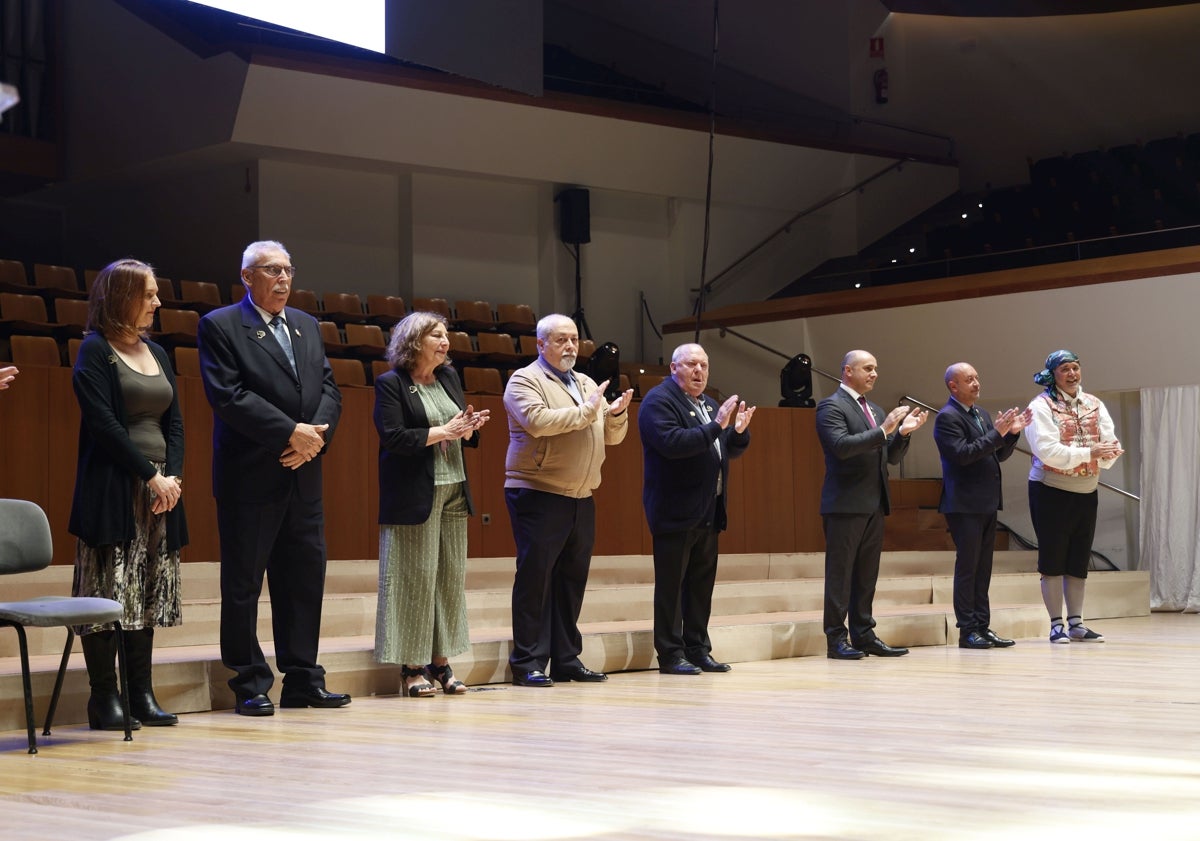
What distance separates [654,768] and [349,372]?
5.86 metres

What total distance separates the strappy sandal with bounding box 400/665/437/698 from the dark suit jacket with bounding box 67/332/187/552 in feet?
3.88

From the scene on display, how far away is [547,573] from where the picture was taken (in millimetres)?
4883

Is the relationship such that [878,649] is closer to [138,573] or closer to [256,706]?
[256,706]

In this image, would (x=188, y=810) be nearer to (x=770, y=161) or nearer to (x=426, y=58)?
(x=426, y=58)

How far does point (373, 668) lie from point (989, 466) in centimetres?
318

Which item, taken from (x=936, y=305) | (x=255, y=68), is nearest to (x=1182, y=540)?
(x=936, y=305)

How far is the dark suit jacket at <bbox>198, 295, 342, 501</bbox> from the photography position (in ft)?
13.2

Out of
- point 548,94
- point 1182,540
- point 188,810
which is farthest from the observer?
point 548,94

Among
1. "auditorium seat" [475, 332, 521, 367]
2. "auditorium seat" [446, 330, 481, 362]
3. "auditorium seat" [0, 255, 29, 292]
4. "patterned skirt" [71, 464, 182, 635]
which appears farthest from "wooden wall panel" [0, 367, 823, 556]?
"auditorium seat" [0, 255, 29, 292]

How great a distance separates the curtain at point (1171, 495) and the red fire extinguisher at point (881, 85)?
18.4 feet

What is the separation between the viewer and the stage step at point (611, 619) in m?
4.14

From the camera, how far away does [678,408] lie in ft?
17.5

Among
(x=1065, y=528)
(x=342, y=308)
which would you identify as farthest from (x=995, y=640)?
(x=342, y=308)

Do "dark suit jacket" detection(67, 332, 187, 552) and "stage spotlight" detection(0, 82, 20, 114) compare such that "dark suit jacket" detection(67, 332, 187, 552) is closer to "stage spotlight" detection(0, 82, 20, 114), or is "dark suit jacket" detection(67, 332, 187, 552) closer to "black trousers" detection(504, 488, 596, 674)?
"black trousers" detection(504, 488, 596, 674)
